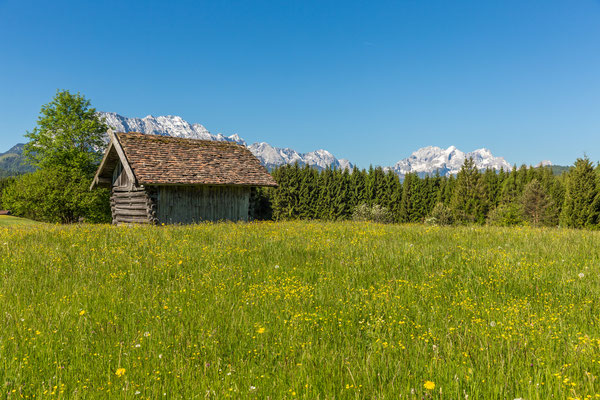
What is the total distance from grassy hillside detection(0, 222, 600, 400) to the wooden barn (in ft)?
36.4

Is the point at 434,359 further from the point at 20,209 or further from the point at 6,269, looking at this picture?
the point at 20,209

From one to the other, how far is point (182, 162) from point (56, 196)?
14.9 metres

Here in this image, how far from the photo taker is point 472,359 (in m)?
3.02

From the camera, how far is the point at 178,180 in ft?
59.0

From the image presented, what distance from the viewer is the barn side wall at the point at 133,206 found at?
18312 mm

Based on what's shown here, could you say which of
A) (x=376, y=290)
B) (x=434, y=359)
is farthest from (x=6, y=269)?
(x=434, y=359)

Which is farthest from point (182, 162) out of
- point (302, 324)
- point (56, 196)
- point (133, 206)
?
point (302, 324)

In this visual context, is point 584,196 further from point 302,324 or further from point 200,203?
point 302,324

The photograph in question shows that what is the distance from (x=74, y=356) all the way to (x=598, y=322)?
17.5 ft

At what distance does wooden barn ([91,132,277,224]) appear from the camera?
720 inches

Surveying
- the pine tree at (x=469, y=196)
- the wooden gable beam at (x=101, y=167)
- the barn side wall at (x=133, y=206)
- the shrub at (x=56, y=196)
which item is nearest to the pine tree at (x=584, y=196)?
the pine tree at (x=469, y=196)

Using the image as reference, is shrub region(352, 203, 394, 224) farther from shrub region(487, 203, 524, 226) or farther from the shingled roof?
the shingled roof

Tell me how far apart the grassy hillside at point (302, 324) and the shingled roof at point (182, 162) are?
36.2ft

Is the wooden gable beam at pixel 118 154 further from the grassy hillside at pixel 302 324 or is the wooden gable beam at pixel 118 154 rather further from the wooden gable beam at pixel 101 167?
the grassy hillside at pixel 302 324
